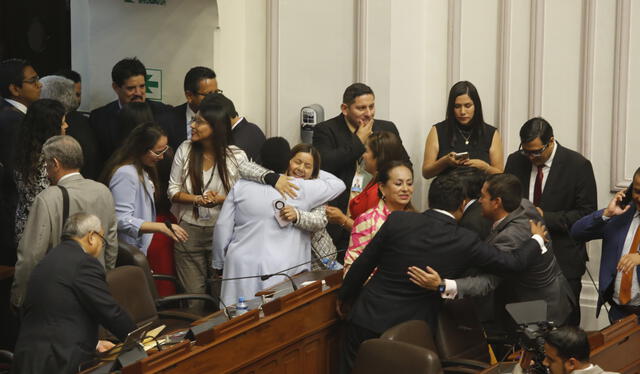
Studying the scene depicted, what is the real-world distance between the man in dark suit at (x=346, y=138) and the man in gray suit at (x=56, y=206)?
149 cm

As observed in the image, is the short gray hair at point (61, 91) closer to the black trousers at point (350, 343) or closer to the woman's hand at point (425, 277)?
the black trousers at point (350, 343)

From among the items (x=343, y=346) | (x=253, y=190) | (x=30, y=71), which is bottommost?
(x=343, y=346)

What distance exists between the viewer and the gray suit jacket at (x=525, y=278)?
15.6 ft

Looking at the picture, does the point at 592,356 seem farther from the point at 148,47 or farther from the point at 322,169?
the point at 148,47

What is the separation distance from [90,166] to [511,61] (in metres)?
2.80

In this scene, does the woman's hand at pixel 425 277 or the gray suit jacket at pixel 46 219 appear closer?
the woman's hand at pixel 425 277

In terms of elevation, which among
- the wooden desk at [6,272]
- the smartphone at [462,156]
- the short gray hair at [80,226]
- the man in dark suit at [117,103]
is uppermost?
the man in dark suit at [117,103]

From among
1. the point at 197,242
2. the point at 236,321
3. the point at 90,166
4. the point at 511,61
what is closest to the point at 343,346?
the point at 236,321

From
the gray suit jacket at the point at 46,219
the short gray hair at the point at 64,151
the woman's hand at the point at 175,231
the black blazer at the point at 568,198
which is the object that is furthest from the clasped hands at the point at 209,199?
the black blazer at the point at 568,198

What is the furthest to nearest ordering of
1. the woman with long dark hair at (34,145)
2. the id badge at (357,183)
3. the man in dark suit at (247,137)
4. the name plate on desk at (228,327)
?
the man in dark suit at (247,137) < the id badge at (357,183) < the woman with long dark hair at (34,145) < the name plate on desk at (228,327)

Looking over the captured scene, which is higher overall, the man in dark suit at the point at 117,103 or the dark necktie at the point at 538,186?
the man in dark suit at the point at 117,103

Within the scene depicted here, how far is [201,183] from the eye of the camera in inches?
235

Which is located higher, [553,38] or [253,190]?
[553,38]

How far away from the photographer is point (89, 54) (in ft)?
25.1
